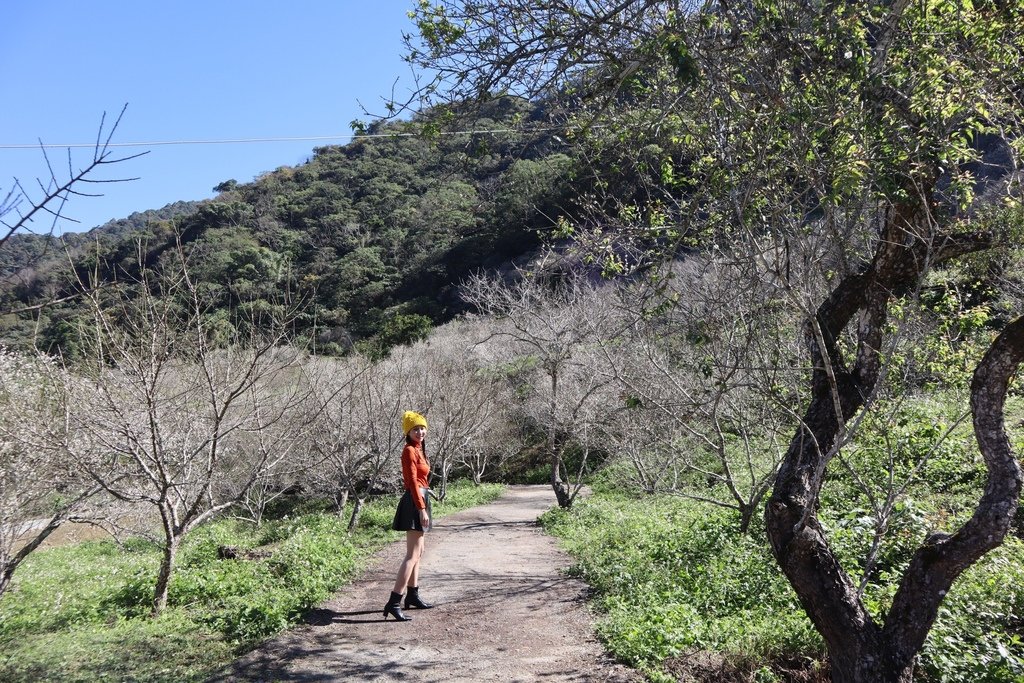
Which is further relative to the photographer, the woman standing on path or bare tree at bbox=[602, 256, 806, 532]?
the woman standing on path

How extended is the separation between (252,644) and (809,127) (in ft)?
17.3

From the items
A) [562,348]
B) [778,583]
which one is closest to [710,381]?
[778,583]

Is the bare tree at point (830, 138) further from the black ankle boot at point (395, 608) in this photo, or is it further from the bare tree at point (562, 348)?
the bare tree at point (562, 348)

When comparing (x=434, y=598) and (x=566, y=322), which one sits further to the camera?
(x=566, y=322)

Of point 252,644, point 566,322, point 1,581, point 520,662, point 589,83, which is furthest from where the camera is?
point 566,322

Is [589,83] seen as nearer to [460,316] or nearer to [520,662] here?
[520,662]

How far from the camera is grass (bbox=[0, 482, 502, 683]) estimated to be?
4.94 m

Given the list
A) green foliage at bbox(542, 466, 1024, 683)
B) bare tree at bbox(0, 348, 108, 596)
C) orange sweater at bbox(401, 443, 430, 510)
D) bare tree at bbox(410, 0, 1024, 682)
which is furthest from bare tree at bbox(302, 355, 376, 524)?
bare tree at bbox(410, 0, 1024, 682)

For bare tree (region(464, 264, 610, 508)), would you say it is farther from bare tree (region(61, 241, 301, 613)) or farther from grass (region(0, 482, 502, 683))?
bare tree (region(61, 241, 301, 613))

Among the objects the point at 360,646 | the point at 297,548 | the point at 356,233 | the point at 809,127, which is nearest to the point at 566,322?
the point at 297,548

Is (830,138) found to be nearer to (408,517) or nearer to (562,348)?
(408,517)

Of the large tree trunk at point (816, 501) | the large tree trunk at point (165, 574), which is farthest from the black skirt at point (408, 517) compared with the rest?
the large tree trunk at point (816, 501)

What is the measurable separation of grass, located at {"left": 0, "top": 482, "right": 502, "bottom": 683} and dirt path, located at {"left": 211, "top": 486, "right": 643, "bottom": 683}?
29 cm

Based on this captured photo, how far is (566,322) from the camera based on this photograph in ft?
51.0
